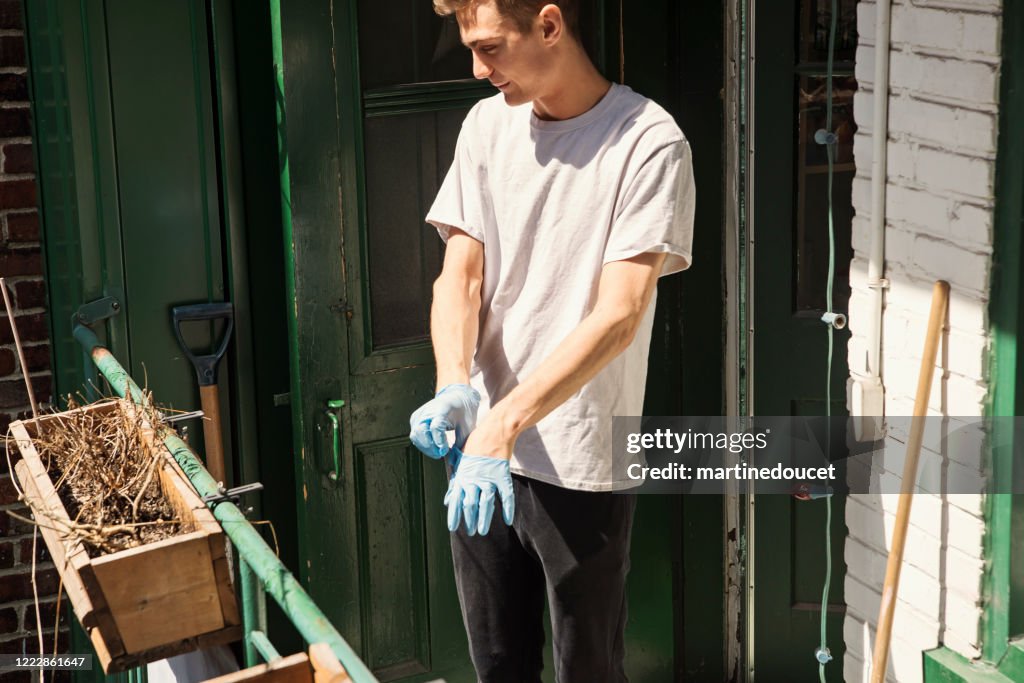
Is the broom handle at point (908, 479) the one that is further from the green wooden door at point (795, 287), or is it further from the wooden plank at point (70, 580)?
the wooden plank at point (70, 580)

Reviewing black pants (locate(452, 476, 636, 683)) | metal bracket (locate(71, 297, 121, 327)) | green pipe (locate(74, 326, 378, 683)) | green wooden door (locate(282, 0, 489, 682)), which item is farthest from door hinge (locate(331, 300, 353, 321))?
black pants (locate(452, 476, 636, 683))

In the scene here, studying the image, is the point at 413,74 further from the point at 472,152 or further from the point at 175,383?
the point at 175,383

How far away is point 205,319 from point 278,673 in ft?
5.06

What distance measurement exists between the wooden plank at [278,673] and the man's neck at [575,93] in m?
1.22

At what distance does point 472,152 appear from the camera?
3127mm

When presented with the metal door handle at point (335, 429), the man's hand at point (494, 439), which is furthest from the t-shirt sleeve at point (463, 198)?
the metal door handle at point (335, 429)

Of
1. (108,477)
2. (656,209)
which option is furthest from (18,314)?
(656,209)

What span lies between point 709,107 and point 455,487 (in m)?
1.65

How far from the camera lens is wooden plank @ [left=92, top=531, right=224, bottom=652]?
246 centimetres

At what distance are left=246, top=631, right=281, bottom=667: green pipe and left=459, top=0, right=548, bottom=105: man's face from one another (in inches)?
45.8

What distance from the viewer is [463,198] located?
3.16 meters

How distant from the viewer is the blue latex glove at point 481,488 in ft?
9.07

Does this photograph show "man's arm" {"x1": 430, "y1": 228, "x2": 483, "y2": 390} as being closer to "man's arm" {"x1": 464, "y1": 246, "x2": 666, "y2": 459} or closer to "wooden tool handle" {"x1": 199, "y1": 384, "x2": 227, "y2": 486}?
"man's arm" {"x1": 464, "y1": 246, "x2": 666, "y2": 459}

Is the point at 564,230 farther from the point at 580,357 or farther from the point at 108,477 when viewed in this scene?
the point at 108,477
